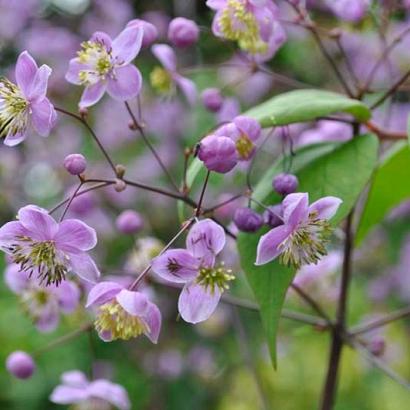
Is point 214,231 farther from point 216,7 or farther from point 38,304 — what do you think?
point 38,304

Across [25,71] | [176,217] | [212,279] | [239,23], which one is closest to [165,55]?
[239,23]

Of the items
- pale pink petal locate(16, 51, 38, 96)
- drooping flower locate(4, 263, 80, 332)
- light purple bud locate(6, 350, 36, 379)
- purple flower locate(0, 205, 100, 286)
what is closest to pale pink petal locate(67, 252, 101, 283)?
purple flower locate(0, 205, 100, 286)

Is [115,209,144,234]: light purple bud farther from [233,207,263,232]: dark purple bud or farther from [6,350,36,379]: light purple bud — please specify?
[233,207,263,232]: dark purple bud

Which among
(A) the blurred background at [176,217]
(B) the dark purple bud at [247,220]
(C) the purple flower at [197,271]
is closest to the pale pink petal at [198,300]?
(C) the purple flower at [197,271]

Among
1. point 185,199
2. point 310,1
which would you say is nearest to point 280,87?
point 310,1

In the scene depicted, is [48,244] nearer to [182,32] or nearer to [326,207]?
[326,207]

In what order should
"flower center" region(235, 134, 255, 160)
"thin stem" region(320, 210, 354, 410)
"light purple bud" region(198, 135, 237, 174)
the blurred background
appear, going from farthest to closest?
the blurred background
"thin stem" region(320, 210, 354, 410)
"flower center" region(235, 134, 255, 160)
"light purple bud" region(198, 135, 237, 174)

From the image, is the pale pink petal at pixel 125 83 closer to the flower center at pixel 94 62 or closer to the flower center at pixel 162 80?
the flower center at pixel 94 62

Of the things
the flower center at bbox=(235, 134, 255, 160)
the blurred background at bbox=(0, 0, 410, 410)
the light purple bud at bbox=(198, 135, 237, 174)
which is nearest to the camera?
the light purple bud at bbox=(198, 135, 237, 174)
